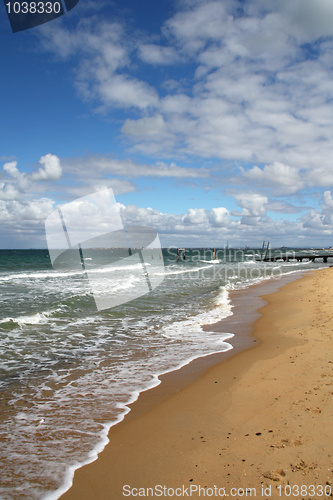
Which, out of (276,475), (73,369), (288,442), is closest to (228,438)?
(288,442)

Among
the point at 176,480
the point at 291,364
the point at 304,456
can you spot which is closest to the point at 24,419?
the point at 176,480

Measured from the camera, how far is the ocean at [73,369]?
393 centimetres

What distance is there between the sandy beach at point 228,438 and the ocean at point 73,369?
42 cm

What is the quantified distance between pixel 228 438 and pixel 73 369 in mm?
4514

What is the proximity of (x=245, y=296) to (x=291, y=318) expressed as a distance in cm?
721

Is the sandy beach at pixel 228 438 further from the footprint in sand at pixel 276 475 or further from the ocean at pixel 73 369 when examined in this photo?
the ocean at pixel 73 369

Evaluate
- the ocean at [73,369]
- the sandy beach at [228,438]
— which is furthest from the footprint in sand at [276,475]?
the ocean at [73,369]

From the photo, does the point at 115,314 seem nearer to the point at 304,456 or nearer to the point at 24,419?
the point at 24,419

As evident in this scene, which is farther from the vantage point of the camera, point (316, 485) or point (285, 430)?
point (285, 430)

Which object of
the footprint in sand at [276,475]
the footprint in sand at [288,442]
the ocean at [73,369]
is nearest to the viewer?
the footprint in sand at [276,475]

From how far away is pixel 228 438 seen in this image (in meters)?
4.06

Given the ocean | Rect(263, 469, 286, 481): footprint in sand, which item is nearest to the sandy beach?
Rect(263, 469, 286, 481): footprint in sand

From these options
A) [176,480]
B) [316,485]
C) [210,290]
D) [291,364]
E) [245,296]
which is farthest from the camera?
[210,290]

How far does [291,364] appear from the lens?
6.73 meters
